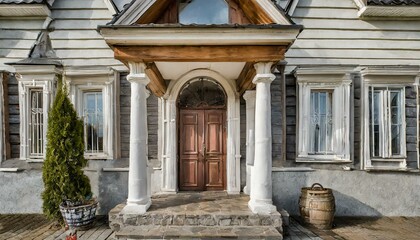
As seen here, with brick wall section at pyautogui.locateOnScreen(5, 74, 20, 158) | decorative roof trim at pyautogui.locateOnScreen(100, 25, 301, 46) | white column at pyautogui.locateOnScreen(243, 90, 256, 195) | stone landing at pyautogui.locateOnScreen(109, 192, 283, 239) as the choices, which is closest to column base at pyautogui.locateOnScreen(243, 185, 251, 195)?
white column at pyautogui.locateOnScreen(243, 90, 256, 195)

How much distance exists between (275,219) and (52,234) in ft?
12.3

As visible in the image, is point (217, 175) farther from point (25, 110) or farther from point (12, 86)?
point (12, 86)

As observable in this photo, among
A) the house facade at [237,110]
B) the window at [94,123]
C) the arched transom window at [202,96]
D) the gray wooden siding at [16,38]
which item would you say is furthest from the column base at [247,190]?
the gray wooden siding at [16,38]

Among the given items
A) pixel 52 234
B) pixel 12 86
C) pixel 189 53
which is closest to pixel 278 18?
pixel 189 53

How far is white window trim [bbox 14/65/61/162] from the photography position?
6.26 meters

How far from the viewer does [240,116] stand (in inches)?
253

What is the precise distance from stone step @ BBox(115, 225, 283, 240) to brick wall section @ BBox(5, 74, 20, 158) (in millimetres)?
3593

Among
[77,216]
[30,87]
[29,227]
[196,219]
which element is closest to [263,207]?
[196,219]

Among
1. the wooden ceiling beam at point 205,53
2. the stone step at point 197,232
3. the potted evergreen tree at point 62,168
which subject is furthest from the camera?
the potted evergreen tree at point 62,168

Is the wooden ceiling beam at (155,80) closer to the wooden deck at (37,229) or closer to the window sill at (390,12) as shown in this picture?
the wooden deck at (37,229)

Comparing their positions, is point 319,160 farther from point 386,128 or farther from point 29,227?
point 29,227

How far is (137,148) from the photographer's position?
478cm

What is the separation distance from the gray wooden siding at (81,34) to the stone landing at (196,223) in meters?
3.37

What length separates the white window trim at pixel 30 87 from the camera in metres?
6.26
